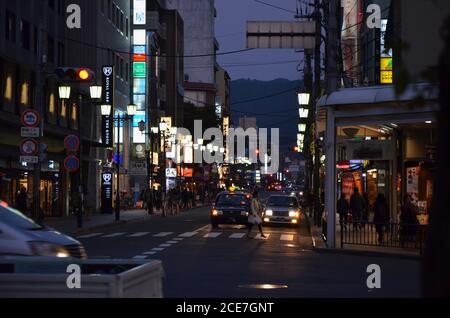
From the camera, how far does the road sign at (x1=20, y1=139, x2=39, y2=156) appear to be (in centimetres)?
3397

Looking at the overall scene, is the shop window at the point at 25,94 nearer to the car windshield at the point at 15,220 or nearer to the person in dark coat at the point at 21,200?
the person in dark coat at the point at 21,200

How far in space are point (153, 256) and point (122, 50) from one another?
51073mm

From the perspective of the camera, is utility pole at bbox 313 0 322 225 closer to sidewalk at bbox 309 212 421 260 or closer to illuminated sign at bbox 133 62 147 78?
sidewalk at bbox 309 212 421 260

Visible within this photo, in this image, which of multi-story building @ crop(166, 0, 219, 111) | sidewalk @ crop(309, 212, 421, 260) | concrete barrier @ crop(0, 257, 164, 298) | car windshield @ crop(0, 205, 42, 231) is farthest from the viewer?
multi-story building @ crop(166, 0, 219, 111)

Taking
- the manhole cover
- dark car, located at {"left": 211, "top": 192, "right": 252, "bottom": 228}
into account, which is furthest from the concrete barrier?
dark car, located at {"left": 211, "top": 192, "right": 252, "bottom": 228}

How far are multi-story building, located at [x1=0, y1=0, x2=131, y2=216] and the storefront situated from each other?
12.1 m

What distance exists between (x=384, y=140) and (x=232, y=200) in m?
9.24

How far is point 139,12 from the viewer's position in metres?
83.5

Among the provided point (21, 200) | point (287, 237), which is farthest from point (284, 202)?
point (21, 200)

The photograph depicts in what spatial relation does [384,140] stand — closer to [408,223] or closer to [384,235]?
[384,235]

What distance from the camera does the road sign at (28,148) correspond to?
1337 inches

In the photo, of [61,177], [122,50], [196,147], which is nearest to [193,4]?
[196,147]

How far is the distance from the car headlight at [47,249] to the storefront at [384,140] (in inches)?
383

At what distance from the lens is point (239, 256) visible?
82.3 feet
